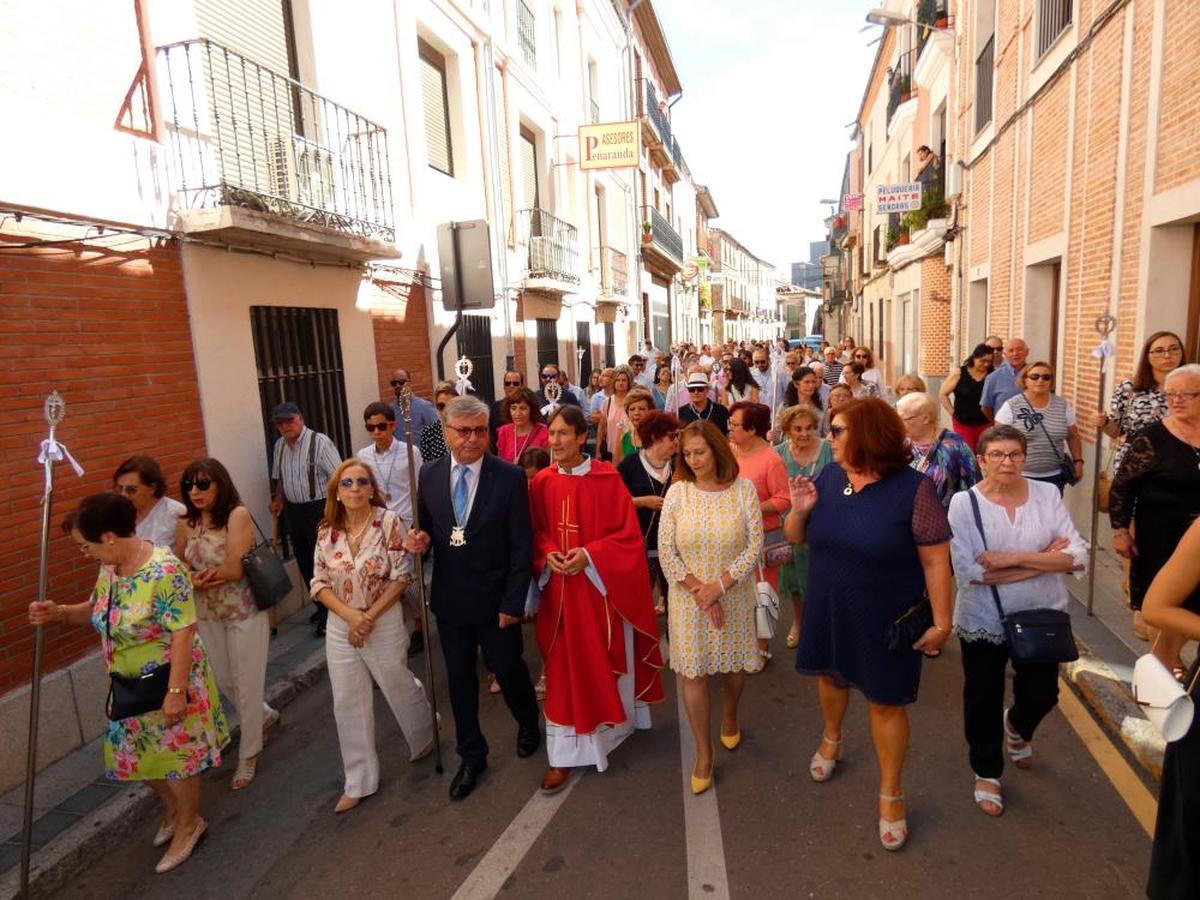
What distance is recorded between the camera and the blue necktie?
3703mm

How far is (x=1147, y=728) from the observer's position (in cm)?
378

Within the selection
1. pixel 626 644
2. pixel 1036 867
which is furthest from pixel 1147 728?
pixel 626 644

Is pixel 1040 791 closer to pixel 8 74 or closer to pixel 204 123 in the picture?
pixel 8 74

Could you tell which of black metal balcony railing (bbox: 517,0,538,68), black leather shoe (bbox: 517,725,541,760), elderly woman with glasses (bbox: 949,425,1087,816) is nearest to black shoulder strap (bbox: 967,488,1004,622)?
elderly woman with glasses (bbox: 949,425,1087,816)

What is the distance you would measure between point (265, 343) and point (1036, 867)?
6.43 m

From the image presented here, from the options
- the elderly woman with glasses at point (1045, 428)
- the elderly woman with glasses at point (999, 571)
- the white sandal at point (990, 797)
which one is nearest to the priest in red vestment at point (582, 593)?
the elderly woman with glasses at point (999, 571)

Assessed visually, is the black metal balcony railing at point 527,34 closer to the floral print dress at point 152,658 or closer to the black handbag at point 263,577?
the black handbag at point 263,577

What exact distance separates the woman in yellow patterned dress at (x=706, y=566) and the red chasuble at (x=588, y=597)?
24cm

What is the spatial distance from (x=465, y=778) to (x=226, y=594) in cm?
155

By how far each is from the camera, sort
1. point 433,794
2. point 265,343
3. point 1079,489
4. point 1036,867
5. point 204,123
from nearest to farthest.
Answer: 1. point 1036,867
2. point 433,794
3. point 204,123
4. point 265,343
5. point 1079,489

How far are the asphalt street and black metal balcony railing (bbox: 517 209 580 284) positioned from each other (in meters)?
10.7

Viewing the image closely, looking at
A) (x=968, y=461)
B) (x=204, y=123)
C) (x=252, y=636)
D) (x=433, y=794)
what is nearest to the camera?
(x=433, y=794)

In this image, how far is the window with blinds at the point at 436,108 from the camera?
10.6m

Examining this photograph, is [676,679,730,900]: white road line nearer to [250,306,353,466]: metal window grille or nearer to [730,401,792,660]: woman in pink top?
[730,401,792,660]: woman in pink top
